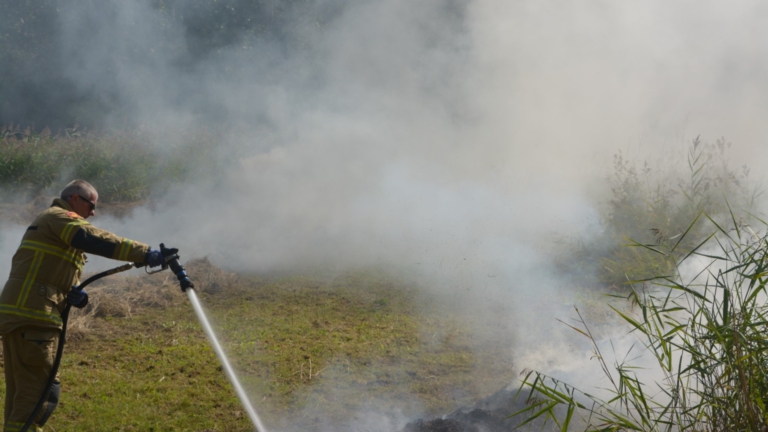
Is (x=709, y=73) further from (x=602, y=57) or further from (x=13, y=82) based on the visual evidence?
(x=13, y=82)

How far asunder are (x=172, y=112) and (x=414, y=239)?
6.67 metres

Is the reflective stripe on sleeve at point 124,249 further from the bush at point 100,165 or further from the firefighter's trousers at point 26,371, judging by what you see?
the bush at point 100,165

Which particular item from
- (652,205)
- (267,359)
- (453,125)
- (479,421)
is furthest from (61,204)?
(453,125)

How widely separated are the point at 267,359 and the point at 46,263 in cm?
219

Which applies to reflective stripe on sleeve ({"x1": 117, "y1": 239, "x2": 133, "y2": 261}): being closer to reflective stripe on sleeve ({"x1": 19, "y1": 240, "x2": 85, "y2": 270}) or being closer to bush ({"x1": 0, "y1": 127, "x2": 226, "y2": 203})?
reflective stripe on sleeve ({"x1": 19, "y1": 240, "x2": 85, "y2": 270})

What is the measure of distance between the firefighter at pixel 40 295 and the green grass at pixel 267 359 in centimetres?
62

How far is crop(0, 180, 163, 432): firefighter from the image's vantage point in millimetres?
3441

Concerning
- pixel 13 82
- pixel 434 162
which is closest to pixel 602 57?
pixel 434 162

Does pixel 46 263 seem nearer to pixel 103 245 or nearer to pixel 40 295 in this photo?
pixel 40 295

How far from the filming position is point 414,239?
9.10 metres

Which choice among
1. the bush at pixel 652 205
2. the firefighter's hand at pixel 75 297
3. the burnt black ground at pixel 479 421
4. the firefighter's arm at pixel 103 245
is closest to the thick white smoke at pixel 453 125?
the bush at pixel 652 205

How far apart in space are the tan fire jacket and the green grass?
98 cm

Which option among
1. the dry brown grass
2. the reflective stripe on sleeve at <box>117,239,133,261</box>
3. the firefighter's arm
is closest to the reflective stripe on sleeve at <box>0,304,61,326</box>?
the firefighter's arm

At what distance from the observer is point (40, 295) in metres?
3.50
